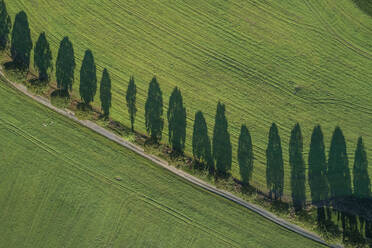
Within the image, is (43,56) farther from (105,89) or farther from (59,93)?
(105,89)

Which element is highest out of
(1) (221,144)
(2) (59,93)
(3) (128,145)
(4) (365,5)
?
(4) (365,5)

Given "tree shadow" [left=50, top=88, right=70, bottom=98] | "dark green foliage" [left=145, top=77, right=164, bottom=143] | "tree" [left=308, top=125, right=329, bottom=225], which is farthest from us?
"dark green foliage" [left=145, top=77, right=164, bottom=143]

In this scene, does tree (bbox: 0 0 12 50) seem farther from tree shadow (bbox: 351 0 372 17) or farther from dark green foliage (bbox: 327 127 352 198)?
dark green foliage (bbox: 327 127 352 198)

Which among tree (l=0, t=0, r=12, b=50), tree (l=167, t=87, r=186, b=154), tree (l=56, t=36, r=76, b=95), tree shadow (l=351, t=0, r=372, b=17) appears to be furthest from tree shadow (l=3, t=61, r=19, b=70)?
tree shadow (l=351, t=0, r=372, b=17)

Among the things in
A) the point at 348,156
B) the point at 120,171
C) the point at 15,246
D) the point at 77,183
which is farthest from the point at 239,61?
the point at 15,246

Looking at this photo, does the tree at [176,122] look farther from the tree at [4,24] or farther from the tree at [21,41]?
the tree at [4,24]

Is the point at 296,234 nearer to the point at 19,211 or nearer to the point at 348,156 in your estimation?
the point at 348,156

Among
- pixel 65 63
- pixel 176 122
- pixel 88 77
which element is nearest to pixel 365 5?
pixel 176 122
